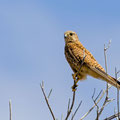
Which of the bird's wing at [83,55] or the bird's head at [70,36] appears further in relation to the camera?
the bird's head at [70,36]

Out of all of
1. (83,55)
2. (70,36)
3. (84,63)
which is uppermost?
(70,36)

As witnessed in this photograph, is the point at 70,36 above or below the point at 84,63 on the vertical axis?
above

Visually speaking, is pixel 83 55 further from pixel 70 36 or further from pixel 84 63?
pixel 70 36

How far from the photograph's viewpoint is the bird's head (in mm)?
5785

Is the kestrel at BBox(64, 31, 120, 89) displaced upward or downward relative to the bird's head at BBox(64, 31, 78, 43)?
downward

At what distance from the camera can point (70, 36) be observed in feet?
19.4

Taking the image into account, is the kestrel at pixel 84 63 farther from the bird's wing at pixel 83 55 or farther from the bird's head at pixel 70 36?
the bird's head at pixel 70 36

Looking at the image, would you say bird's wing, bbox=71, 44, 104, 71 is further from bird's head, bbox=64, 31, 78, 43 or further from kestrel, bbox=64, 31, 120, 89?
bird's head, bbox=64, 31, 78, 43

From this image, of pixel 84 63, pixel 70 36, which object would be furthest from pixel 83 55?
pixel 70 36

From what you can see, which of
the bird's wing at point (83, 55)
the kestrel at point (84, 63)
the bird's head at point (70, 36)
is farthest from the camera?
the bird's head at point (70, 36)

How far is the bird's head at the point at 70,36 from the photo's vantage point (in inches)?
228

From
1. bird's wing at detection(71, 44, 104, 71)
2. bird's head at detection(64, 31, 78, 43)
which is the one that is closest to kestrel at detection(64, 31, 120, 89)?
bird's wing at detection(71, 44, 104, 71)

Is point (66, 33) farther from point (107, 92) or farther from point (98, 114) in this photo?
point (98, 114)

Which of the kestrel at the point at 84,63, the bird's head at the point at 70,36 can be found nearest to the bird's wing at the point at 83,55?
the kestrel at the point at 84,63
